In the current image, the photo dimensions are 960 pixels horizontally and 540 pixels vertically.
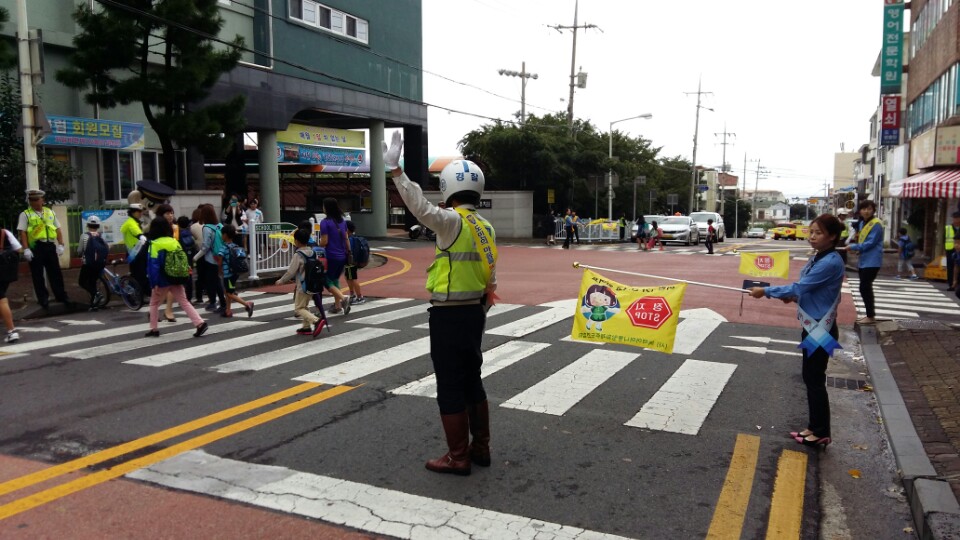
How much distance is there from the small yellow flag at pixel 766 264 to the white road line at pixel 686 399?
6.38ft

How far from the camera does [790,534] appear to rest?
4.12 meters

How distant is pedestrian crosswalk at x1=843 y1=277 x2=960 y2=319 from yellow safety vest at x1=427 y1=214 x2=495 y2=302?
32.9 ft

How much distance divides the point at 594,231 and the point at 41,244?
1217 inches

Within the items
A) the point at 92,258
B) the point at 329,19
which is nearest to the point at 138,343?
the point at 92,258

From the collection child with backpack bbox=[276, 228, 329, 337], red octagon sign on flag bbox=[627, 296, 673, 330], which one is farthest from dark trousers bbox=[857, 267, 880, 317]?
child with backpack bbox=[276, 228, 329, 337]

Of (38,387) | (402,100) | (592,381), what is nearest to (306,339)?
(38,387)

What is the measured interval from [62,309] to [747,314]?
11217 mm

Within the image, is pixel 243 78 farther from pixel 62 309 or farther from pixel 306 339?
pixel 306 339

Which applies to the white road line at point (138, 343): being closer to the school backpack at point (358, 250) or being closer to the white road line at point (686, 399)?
the school backpack at point (358, 250)

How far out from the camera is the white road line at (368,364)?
738cm

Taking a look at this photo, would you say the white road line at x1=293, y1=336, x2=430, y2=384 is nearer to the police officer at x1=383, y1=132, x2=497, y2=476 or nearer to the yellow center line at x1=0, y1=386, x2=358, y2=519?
the yellow center line at x1=0, y1=386, x2=358, y2=519

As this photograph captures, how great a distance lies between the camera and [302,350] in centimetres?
880

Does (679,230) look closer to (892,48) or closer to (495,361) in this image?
(892,48)

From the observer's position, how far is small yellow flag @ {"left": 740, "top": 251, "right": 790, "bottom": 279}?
9555 millimetres
